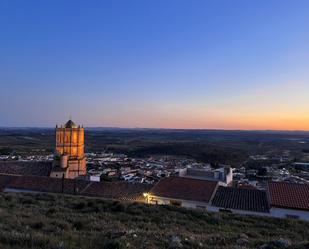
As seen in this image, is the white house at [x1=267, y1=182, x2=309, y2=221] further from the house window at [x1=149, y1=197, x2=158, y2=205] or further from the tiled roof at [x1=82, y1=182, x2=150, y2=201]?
the tiled roof at [x1=82, y1=182, x2=150, y2=201]

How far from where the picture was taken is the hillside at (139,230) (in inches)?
281

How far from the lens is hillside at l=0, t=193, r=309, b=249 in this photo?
715 cm

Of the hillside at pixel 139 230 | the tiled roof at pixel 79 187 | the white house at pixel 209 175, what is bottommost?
the tiled roof at pixel 79 187

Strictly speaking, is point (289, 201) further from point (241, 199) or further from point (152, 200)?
point (152, 200)

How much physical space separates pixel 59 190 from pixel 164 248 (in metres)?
23.6

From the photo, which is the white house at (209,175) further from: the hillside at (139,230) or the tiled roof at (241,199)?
the hillside at (139,230)

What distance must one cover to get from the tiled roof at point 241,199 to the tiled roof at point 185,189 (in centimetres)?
70

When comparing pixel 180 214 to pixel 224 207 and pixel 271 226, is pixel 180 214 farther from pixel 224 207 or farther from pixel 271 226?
pixel 224 207

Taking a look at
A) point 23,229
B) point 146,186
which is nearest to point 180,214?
point 23,229

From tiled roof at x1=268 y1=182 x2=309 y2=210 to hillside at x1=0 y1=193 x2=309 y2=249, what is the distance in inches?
202

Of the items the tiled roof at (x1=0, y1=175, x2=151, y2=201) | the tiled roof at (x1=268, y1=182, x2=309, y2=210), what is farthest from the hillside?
the tiled roof at (x1=0, y1=175, x2=151, y2=201)

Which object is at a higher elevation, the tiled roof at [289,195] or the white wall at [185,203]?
the tiled roof at [289,195]

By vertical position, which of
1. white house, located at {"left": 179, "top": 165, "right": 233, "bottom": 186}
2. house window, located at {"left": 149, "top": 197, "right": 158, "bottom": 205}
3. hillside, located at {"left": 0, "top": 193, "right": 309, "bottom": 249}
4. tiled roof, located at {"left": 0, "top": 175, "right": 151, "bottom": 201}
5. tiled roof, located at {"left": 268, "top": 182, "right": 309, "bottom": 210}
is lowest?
house window, located at {"left": 149, "top": 197, "right": 158, "bottom": 205}

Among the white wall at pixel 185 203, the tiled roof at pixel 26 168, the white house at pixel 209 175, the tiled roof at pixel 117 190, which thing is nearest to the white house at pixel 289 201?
the white wall at pixel 185 203
